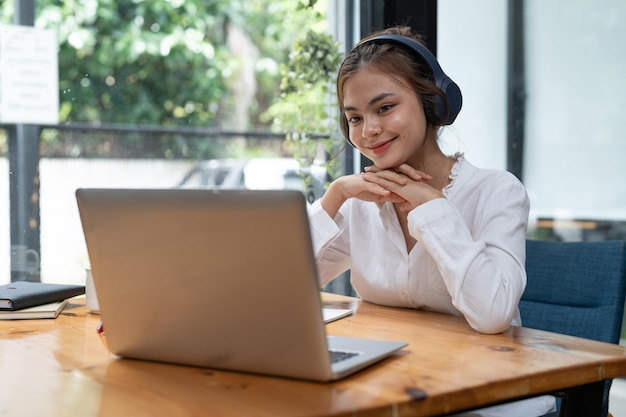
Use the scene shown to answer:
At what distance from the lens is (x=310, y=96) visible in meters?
2.86

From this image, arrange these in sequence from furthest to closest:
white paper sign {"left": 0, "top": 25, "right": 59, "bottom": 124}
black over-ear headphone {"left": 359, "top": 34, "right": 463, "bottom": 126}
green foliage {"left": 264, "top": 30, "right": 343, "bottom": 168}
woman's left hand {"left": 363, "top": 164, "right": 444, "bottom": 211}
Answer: green foliage {"left": 264, "top": 30, "right": 343, "bottom": 168}, white paper sign {"left": 0, "top": 25, "right": 59, "bottom": 124}, black over-ear headphone {"left": 359, "top": 34, "right": 463, "bottom": 126}, woman's left hand {"left": 363, "top": 164, "right": 444, "bottom": 211}

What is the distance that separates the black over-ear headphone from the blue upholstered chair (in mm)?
418

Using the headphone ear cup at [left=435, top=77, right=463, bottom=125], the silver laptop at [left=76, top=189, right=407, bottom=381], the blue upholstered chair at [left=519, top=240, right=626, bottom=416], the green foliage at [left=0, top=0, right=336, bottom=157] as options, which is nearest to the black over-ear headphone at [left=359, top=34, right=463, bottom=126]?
the headphone ear cup at [left=435, top=77, right=463, bottom=125]

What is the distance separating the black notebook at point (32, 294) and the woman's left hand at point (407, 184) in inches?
26.5

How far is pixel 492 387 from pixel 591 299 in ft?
2.63

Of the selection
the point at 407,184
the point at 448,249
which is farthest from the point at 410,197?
the point at 448,249

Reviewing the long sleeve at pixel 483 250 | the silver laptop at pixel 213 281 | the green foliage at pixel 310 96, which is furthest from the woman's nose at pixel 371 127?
the green foliage at pixel 310 96

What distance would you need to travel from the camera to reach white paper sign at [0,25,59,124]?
2447 mm

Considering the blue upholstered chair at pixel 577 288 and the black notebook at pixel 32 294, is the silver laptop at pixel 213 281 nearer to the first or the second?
the black notebook at pixel 32 294

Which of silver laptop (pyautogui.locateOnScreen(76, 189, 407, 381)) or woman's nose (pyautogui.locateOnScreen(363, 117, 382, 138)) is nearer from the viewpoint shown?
silver laptop (pyautogui.locateOnScreen(76, 189, 407, 381))

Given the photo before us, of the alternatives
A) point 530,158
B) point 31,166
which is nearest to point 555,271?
point 530,158

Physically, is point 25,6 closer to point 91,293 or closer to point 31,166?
point 31,166

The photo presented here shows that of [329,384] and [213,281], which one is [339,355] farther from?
[213,281]

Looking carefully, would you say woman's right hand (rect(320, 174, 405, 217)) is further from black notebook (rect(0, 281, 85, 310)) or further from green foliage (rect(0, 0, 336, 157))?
green foliage (rect(0, 0, 336, 157))
